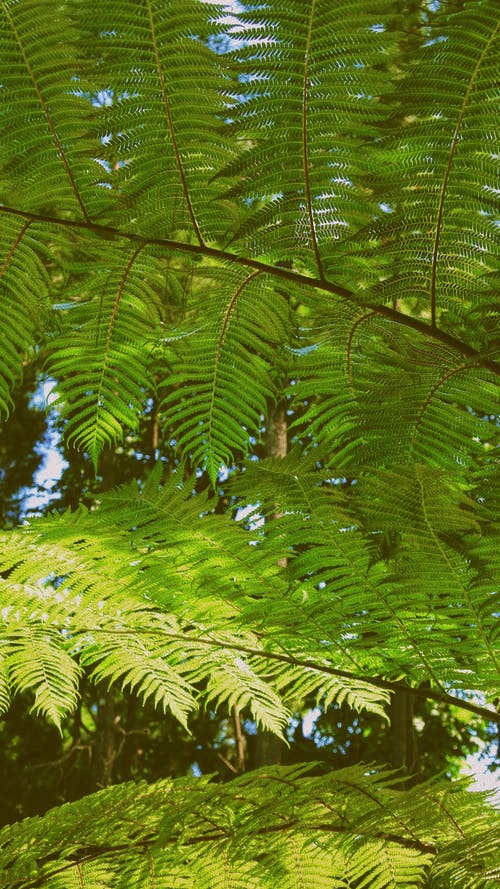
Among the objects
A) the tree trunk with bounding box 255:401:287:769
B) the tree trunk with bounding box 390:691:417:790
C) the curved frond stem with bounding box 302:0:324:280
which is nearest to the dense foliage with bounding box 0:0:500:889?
the curved frond stem with bounding box 302:0:324:280

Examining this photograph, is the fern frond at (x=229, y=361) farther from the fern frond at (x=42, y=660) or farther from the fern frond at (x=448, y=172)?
the fern frond at (x=42, y=660)

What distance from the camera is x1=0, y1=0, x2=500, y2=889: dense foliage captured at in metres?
1.07

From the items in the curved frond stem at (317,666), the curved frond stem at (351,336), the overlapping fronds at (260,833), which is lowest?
the overlapping fronds at (260,833)

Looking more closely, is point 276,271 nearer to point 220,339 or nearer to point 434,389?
point 220,339

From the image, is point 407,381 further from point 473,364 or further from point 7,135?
point 7,135

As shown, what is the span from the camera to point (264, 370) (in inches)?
55.7

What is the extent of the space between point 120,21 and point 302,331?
1.96ft

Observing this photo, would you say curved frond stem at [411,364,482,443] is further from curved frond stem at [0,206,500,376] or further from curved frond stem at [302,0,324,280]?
curved frond stem at [302,0,324,280]

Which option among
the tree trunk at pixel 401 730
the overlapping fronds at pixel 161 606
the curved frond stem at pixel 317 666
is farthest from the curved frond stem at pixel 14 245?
the tree trunk at pixel 401 730

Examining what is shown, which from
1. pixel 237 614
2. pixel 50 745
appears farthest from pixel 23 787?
pixel 237 614

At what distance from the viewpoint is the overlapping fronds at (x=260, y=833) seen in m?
1.19

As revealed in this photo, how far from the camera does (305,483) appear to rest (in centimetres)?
122

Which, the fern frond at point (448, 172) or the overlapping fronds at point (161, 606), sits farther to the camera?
the overlapping fronds at point (161, 606)

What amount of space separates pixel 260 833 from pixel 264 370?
0.79 metres
